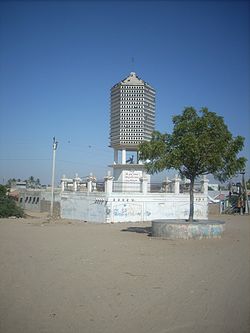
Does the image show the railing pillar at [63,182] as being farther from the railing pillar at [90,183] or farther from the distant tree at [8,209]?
the railing pillar at [90,183]

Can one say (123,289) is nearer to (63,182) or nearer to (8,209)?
(8,209)

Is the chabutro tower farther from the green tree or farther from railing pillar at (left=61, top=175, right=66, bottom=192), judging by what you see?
the green tree

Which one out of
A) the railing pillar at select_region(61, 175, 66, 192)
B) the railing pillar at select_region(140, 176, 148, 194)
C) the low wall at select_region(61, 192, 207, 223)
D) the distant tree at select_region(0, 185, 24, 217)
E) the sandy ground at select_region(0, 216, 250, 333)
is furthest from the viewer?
the railing pillar at select_region(61, 175, 66, 192)

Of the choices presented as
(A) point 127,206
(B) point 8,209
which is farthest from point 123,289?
(B) point 8,209

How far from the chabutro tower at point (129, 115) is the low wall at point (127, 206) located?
624cm

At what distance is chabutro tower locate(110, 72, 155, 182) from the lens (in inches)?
1332

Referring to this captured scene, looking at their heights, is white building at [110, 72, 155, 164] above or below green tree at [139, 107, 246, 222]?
above

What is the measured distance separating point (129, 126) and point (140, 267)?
82.5 feet

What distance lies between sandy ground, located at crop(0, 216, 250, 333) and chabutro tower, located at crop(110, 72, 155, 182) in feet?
70.5

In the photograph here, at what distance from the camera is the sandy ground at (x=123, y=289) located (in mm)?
5473

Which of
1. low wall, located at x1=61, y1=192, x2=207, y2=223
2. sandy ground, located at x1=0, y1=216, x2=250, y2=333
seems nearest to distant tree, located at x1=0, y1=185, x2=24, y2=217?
low wall, located at x1=61, y1=192, x2=207, y2=223

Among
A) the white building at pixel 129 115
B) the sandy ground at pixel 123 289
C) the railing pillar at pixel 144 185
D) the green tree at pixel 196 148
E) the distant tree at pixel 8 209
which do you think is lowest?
the sandy ground at pixel 123 289

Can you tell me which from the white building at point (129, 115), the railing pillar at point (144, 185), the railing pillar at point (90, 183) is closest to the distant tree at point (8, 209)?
the railing pillar at point (90, 183)

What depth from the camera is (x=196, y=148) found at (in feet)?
51.9
